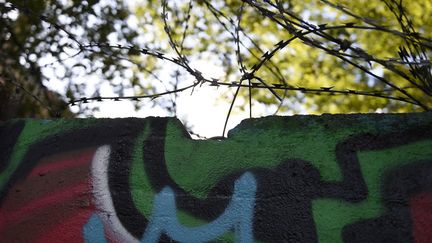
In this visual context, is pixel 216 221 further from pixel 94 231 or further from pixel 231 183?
pixel 94 231

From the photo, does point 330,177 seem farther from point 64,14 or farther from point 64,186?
point 64,14

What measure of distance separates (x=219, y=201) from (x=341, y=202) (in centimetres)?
44

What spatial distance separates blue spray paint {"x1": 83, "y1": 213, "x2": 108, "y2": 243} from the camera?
2.02 meters

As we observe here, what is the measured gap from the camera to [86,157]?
216 cm

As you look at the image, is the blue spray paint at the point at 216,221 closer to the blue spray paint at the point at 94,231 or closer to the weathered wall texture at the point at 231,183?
the weathered wall texture at the point at 231,183

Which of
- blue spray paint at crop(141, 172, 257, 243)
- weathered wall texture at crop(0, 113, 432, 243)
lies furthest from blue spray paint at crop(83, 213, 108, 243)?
blue spray paint at crop(141, 172, 257, 243)

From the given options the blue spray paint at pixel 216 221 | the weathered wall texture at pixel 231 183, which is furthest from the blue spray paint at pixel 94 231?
the blue spray paint at pixel 216 221

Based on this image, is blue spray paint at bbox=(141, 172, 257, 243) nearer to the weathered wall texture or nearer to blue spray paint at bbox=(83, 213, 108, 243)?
the weathered wall texture

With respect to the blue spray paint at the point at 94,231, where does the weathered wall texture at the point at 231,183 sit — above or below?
above

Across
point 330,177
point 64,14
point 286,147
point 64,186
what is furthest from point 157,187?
point 64,14

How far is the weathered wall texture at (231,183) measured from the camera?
6.28 ft

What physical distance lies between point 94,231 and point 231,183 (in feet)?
1.80

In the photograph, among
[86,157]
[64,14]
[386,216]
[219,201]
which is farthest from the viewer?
[64,14]

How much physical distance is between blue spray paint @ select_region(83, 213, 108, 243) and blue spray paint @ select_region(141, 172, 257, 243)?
17 cm
